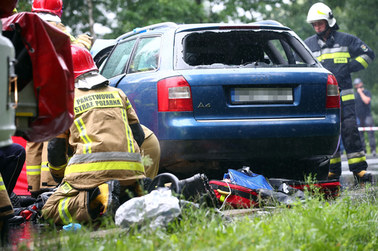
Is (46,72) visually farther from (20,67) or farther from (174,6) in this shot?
(174,6)

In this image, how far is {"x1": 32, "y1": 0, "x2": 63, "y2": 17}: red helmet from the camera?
735 cm

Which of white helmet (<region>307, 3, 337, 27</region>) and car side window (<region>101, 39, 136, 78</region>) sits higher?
white helmet (<region>307, 3, 337, 27</region>)

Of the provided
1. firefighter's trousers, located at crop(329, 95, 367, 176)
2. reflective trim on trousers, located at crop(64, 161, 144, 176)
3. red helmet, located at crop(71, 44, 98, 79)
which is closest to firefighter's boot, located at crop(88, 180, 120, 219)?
reflective trim on trousers, located at crop(64, 161, 144, 176)

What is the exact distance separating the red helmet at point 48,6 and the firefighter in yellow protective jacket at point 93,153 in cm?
217

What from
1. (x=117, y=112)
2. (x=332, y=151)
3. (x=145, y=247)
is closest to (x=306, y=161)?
(x=332, y=151)

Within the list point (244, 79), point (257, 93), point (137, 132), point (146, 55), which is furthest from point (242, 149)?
point (146, 55)

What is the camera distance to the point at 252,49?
24.3ft

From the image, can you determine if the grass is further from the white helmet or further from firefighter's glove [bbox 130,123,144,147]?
the white helmet

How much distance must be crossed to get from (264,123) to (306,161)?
3.40ft

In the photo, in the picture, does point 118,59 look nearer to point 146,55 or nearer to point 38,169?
point 146,55

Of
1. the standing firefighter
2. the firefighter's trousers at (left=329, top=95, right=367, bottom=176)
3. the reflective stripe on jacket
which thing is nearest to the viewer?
the firefighter's trousers at (left=329, top=95, right=367, bottom=176)

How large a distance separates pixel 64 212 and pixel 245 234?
1848mm

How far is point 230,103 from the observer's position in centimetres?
635

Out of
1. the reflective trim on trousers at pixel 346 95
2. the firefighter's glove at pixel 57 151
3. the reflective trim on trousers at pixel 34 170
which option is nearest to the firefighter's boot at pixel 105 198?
the firefighter's glove at pixel 57 151
